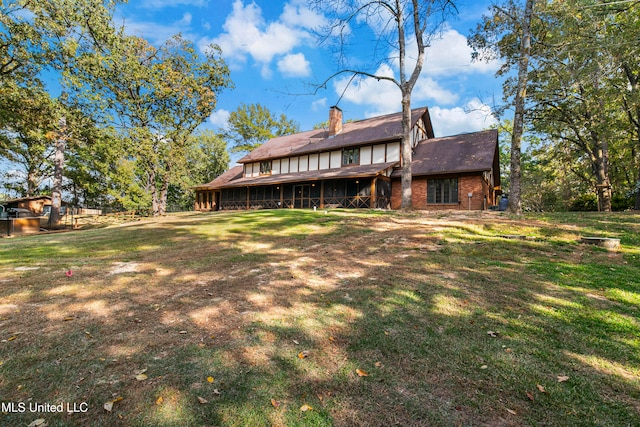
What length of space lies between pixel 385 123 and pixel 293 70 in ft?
38.3

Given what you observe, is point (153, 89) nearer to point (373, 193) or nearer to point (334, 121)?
point (334, 121)

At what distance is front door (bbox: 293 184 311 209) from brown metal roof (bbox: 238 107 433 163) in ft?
10.3

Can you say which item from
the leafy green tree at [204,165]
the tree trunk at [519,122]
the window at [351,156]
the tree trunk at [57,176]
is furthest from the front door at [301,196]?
the leafy green tree at [204,165]

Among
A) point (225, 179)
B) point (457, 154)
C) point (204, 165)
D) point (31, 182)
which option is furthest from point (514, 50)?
point (31, 182)

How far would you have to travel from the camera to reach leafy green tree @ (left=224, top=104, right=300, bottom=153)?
4053cm

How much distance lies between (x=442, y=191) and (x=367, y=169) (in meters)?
5.06

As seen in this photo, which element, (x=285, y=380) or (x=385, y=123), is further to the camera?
(x=385, y=123)

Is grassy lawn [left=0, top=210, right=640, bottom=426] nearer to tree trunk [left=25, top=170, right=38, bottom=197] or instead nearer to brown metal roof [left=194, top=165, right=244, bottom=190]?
brown metal roof [left=194, top=165, right=244, bottom=190]

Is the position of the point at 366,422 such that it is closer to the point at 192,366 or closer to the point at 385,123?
the point at 192,366

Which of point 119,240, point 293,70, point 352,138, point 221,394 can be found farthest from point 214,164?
point 221,394

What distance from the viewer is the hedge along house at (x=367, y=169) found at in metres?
18.8

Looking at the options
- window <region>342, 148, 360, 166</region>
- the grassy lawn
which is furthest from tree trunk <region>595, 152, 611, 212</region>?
the grassy lawn

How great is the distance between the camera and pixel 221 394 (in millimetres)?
2330

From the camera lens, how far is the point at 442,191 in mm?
19125
